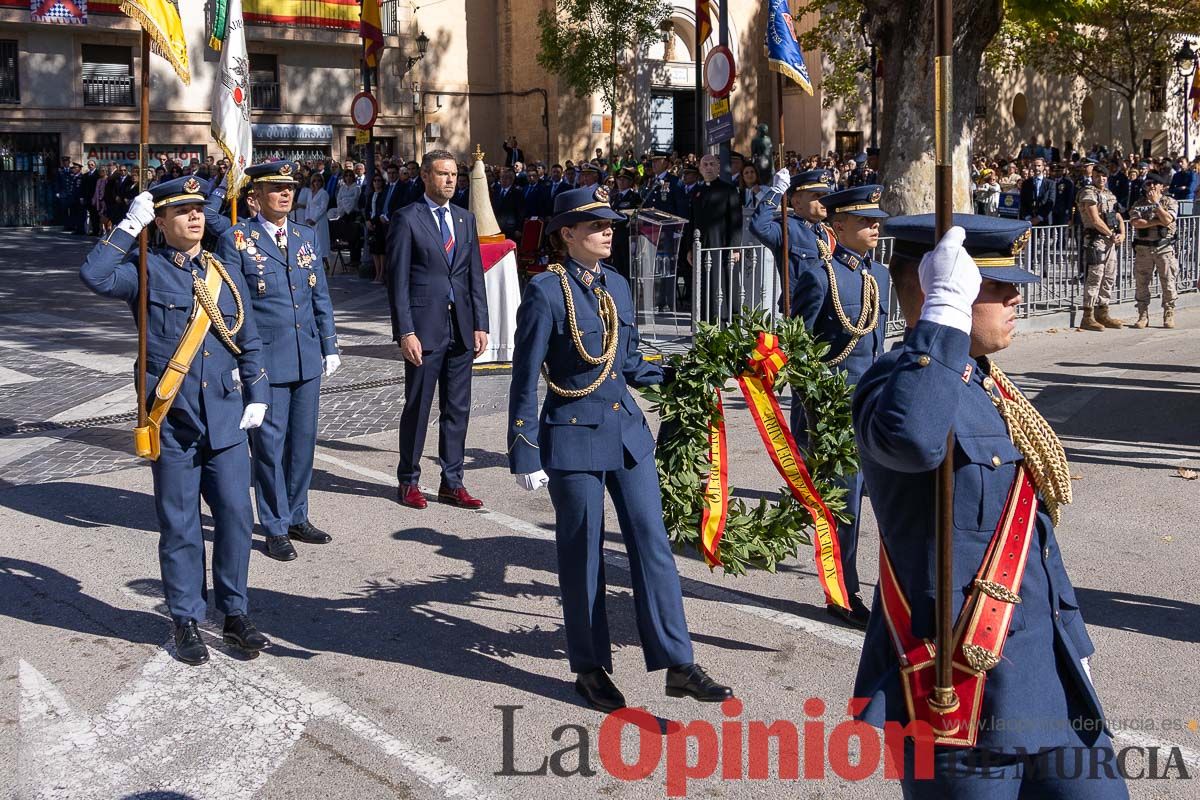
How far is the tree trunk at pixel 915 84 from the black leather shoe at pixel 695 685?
12174mm

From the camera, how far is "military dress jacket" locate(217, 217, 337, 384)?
7387 mm

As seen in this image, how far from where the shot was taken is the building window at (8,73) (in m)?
35.4

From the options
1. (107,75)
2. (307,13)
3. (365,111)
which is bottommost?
(365,111)

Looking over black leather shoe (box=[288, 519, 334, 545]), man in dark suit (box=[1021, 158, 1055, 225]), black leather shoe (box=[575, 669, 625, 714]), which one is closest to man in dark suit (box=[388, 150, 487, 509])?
black leather shoe (box=[288, 519, 334, 545])

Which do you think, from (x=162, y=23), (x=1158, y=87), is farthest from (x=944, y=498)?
(x=1158, y=87)

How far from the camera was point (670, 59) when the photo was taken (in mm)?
41438

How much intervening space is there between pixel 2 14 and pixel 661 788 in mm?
35636

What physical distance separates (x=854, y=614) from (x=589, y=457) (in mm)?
1717

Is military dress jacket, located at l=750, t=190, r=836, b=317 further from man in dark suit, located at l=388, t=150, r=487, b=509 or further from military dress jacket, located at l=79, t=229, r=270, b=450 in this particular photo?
military dress jacket, located at l=79, t=229, r=270, b=450

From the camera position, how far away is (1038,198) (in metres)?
24.3

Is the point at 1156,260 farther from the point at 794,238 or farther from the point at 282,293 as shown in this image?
the point at 282,293

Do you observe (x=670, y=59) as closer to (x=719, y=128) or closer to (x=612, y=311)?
(x=719, y=128)

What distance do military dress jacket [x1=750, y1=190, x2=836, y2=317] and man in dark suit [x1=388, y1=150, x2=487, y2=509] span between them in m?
1.90

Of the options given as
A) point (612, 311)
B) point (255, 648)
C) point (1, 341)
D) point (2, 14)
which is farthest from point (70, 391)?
point (2, 14)
